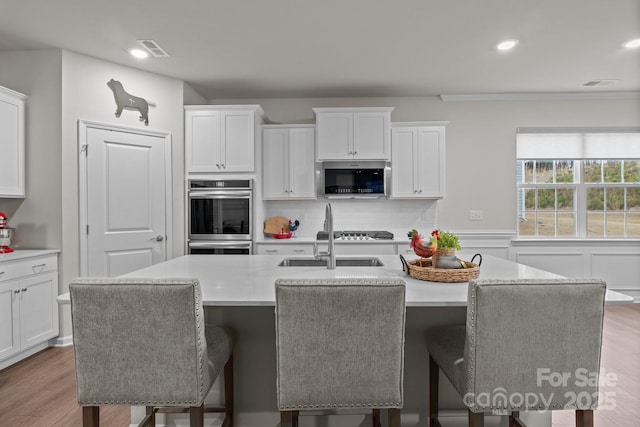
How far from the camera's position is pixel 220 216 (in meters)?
4.04

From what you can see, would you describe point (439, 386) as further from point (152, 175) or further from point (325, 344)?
point (152, 175)

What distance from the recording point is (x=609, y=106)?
4.76 m

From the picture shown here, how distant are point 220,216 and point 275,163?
91cm

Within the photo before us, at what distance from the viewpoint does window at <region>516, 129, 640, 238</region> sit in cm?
481

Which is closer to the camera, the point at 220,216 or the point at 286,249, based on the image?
the point at 220,216

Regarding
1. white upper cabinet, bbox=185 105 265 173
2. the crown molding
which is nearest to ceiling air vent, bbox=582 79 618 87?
the crown molding

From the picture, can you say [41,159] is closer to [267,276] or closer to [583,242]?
[267,276]

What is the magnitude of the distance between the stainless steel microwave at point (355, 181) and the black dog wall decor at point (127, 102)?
201 centimetres

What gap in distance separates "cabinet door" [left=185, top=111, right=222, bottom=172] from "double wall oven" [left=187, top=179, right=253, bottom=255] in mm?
199

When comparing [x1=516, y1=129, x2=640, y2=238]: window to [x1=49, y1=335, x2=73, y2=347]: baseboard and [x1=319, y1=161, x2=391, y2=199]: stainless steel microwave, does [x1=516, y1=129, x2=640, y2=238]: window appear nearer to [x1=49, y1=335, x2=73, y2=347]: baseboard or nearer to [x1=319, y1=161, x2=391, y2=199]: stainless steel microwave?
[x1=319, y1=161, x2=391, y2=199]: stainless steel microwave

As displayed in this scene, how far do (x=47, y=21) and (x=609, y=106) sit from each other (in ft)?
19.7

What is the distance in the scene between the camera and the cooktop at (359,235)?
171 inches

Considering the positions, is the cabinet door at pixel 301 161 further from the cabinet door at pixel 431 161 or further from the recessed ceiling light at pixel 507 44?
the recessed ceiling light at pixel 507 44

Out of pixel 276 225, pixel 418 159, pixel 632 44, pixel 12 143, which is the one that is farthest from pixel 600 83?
pixel 12 143
